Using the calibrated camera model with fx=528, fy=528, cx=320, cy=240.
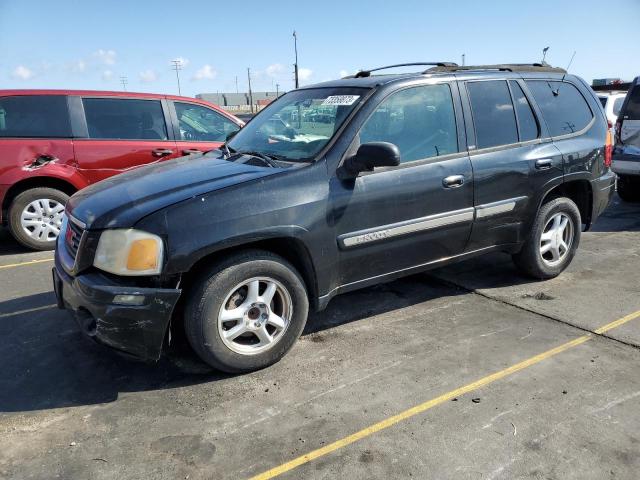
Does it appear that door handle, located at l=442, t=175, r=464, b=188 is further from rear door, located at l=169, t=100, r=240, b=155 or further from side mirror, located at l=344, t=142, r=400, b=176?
rear door, located at l=169, t=100, r=240, b=155

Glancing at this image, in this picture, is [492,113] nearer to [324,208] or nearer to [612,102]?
[324,208]

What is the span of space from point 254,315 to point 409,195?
1340mm

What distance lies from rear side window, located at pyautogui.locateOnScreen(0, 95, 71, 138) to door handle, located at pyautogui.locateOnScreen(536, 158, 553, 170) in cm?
515

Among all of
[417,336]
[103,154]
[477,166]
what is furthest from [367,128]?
[103,154]

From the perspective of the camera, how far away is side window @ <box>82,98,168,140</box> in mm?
6398

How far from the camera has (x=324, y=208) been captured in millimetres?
3322

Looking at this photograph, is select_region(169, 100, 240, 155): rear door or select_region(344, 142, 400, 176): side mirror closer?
select_region(344, 142, 400, 176): side mirror

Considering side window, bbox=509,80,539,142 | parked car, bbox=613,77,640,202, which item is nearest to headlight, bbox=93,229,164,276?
side window, bbox=509,80,539,142

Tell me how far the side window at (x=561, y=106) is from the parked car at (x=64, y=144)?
4.07m

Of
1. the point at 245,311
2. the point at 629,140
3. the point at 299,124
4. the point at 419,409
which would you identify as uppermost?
the point at 299,124

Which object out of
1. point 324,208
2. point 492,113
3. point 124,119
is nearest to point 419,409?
point 324,208

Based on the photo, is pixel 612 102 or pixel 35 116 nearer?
pixel 35 116

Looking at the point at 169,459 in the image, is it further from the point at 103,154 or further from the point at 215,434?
the point at 103,154

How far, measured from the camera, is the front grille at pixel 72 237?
10.3 ft
